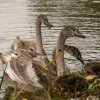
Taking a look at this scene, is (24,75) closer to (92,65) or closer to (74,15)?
(92,65)

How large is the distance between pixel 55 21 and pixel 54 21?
0.18 feet

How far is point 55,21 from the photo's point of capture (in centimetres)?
2381

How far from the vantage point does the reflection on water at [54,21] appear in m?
17.9

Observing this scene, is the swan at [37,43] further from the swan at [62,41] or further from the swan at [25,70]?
the swan at [25,70]

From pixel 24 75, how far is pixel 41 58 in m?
0.88

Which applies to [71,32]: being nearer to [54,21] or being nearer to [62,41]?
[62,41]

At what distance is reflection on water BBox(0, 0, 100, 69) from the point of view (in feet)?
58.8

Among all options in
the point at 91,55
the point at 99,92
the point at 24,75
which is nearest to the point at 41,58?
the point at 24,75

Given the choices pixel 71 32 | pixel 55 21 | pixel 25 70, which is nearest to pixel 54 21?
pixel 55 21

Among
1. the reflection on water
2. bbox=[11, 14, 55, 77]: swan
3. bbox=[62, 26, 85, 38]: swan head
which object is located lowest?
the reflection on water

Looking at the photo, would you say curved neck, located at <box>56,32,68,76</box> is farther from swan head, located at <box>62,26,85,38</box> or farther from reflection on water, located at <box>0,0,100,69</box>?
reflection on water, located at <box>0,0,100,69</box>

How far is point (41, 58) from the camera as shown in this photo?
11.8 m

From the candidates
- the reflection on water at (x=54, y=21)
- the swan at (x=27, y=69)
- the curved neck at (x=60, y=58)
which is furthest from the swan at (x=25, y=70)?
the reflection on water at (x=54, y=21)

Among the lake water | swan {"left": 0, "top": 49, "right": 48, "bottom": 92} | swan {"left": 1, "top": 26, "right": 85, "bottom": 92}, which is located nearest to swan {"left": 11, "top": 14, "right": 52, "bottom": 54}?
the lake water
